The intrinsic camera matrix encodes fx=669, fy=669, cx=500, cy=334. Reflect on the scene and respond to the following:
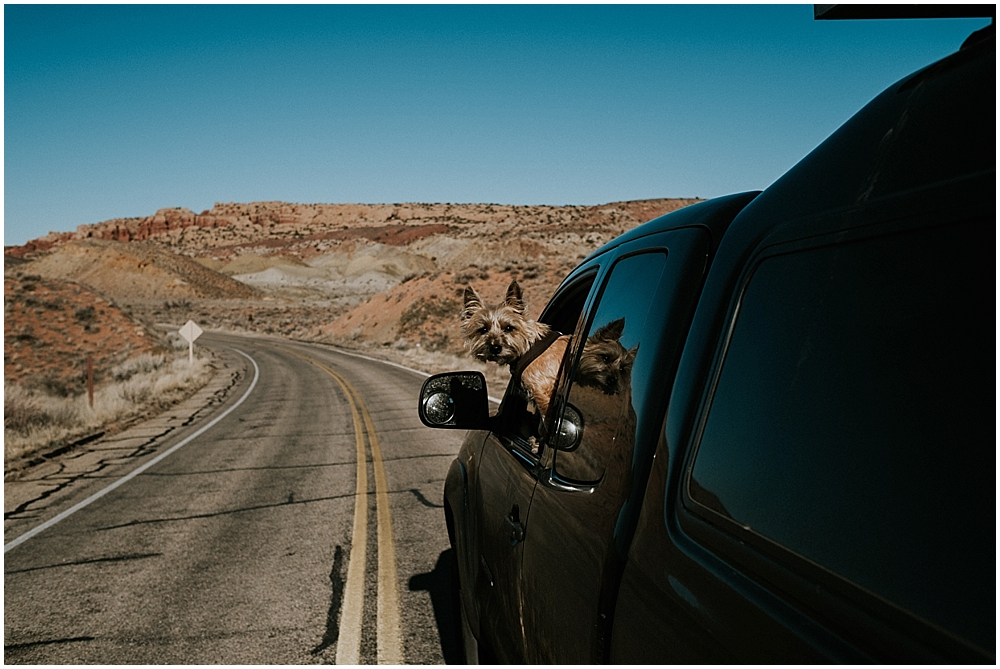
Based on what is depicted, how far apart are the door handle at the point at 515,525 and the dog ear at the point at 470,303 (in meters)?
2.72

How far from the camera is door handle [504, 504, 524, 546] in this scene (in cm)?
226

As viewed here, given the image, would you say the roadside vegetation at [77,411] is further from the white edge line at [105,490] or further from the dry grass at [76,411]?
the white edge line at [105,490]

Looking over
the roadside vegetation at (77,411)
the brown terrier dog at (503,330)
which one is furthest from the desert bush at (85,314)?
the brown terrier dog at (503,330)

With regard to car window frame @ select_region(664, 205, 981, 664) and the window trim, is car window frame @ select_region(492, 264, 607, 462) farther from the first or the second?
car window frame @ select_region(664, 205, 981, 664)

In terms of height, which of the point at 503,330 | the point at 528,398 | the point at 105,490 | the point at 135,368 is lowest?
the point at 135,368

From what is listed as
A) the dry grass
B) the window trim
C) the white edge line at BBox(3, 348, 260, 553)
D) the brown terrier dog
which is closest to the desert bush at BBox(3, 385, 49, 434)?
the dry grass

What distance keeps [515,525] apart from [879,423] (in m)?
1.58

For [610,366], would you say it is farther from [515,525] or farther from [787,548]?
[787,548]

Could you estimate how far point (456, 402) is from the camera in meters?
3.02

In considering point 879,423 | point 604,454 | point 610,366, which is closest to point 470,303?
A: point 610,366

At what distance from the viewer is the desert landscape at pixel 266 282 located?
29.4 meters

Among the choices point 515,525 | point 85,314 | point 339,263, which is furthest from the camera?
point 339,263

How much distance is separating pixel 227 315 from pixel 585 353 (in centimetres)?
7492

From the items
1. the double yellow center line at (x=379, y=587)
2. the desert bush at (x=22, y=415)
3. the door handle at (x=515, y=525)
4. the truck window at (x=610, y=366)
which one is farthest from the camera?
the desert bush at (x=22, y=415)
